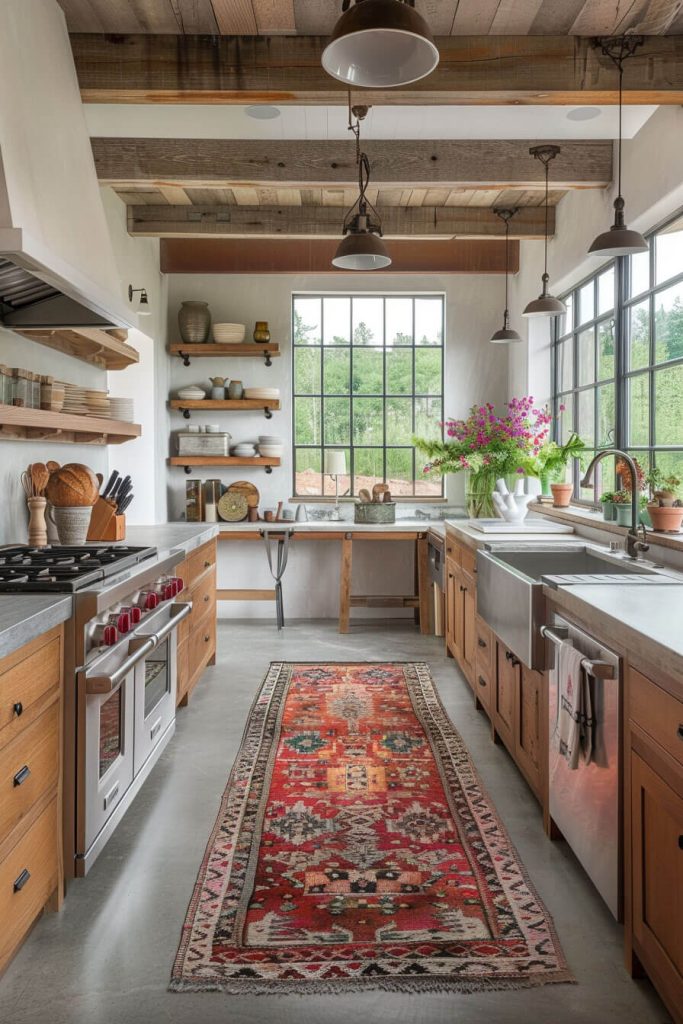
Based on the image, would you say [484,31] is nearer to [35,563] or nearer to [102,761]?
[35,563]

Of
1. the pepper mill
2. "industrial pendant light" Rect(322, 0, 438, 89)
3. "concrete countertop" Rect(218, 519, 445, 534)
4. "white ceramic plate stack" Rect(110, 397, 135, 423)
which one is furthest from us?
"concrete countertop" Rect(218, 519, 445, 534)

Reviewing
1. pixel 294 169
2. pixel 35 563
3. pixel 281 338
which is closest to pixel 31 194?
pixel 35 563

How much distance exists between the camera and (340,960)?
6.55 ft

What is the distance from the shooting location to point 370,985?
190 cm

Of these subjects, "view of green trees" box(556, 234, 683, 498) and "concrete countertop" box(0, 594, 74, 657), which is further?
"view of green trees" box(556, 234, 683, 498)

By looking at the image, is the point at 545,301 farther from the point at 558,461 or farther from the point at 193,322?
the point at 193,322

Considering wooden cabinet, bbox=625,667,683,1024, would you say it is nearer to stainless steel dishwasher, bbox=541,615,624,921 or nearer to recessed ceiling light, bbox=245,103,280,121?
stainless steel dishwasher, bbox=541,615,624,921

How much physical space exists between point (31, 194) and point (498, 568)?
88.9 inches

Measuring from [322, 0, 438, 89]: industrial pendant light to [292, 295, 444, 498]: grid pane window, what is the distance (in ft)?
14.6

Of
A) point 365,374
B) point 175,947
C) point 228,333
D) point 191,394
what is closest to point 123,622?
point 175,947

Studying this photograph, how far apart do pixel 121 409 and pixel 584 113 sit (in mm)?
2944

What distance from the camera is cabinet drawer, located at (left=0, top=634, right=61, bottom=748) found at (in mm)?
1814

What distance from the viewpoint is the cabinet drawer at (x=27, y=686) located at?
181 centimetres

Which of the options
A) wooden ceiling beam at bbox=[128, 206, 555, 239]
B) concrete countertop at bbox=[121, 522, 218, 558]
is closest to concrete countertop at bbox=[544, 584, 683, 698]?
concrete countertop at bbox=[121, 522, 218, 558]
